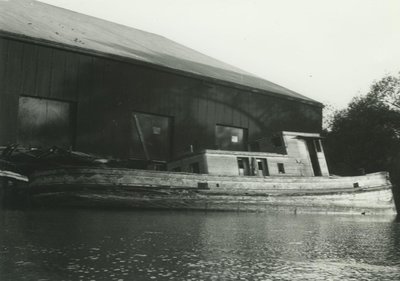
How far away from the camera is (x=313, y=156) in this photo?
54.6 feet

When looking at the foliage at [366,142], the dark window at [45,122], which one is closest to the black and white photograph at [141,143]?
the dark window at [45,122]

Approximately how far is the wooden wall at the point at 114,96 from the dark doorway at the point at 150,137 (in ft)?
0.85

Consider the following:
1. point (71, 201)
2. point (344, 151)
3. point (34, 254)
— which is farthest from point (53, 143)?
point (344, 151)

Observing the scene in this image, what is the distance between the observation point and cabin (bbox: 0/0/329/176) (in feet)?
46.1

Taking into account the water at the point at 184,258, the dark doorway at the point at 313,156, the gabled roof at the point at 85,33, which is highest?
the gabled roof at the point at 85,33

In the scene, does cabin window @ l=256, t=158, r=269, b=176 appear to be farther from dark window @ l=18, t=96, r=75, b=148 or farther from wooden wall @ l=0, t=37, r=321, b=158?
dark window @ l=18, t=96, r=75, b=148

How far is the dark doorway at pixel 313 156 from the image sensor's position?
1655 centimetres

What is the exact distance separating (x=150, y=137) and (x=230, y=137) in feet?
13.9

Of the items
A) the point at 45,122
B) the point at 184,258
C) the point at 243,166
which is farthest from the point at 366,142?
the point at 184,258

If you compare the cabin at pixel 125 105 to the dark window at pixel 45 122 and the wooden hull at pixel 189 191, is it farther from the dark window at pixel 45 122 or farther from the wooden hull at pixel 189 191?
the wooden hull at pixel 189 191

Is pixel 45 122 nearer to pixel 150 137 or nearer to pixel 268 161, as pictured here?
pixel 150 137

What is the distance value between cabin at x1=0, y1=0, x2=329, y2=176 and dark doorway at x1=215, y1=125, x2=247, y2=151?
43 mm

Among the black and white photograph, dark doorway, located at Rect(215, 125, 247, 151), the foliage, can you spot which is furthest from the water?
the foliage

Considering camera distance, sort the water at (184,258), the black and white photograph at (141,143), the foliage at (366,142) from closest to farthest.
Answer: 1. the water at (184,258)
2. the black and white photograph at (141,143)
3. the foliage at (366,142)
